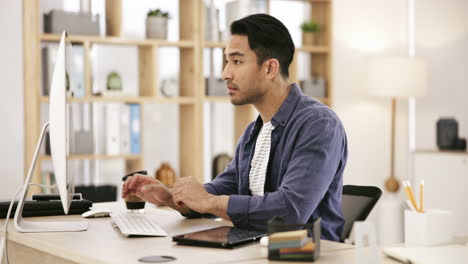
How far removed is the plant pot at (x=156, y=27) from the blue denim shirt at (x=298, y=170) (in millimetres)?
2447

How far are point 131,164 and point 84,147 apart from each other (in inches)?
16.3

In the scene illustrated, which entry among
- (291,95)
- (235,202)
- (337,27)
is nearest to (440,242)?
(235,202)

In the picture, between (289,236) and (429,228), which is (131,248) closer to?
(289,236)

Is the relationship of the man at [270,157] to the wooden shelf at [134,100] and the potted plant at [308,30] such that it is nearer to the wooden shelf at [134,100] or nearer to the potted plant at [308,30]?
the wooden shelf at [134,100]

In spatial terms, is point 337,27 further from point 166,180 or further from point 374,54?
point 166,180

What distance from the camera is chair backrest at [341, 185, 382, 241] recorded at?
9.17 feet

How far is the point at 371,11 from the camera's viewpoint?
240 inches

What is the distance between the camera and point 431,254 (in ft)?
5.92

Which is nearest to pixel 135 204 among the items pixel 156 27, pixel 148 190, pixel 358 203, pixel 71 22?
pixel 148 190

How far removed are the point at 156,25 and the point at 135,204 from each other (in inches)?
102

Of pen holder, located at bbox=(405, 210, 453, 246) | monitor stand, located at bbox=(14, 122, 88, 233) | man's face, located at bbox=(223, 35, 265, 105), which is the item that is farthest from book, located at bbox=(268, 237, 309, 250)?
man's face, located at bbox=(223, 35, 265, 105)

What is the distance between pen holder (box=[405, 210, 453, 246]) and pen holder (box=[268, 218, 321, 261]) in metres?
0.32

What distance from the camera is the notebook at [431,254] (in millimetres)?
1745

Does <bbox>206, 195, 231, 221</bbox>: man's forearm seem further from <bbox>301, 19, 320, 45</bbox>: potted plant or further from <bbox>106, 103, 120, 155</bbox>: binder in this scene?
<bbox>301, 19, 320, 45</bbox>: potted plant
